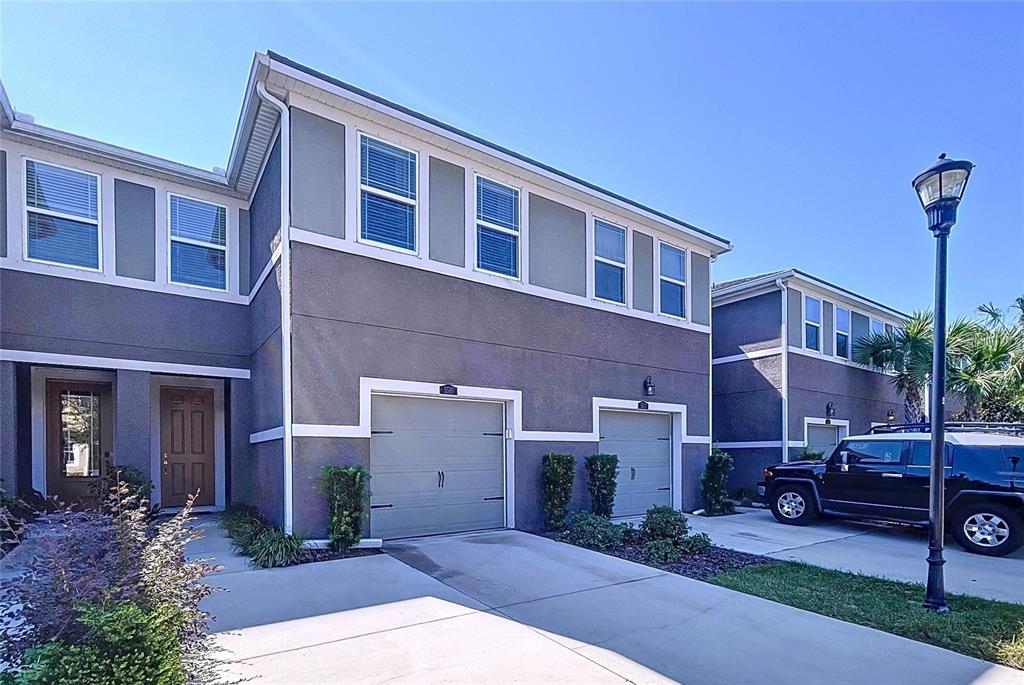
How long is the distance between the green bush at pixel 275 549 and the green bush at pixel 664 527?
4706 mm

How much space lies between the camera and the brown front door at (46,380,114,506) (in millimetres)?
10609

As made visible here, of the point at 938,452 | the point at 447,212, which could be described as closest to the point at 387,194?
the point at 447,212

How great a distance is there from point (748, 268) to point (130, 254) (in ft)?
53.0

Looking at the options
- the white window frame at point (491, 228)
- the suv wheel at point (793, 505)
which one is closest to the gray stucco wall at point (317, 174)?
the white window frame at point (491, 228)

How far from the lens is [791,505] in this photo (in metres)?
11.0

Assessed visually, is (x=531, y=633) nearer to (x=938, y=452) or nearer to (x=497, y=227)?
(x=938, y=452)

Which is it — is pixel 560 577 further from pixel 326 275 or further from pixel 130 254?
pixel 130 254

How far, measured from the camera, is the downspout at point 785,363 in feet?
47.3

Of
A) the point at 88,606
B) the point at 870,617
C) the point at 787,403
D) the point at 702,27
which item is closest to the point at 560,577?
the point at 870,617

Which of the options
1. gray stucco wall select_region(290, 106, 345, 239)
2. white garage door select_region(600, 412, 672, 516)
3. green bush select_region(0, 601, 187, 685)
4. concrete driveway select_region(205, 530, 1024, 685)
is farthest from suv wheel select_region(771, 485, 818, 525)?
green bush select_region(0, 601, 187, 685)

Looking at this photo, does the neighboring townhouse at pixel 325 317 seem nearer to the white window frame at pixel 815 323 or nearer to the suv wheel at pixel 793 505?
the suv wheel at pixel 793 505

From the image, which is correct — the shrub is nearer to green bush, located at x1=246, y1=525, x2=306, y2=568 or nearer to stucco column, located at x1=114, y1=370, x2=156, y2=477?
green bush, located at x1=246, y1=525, x2=306, y2=568

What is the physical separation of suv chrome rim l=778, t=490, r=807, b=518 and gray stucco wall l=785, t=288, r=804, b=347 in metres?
5.03

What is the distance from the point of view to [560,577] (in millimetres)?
6438
